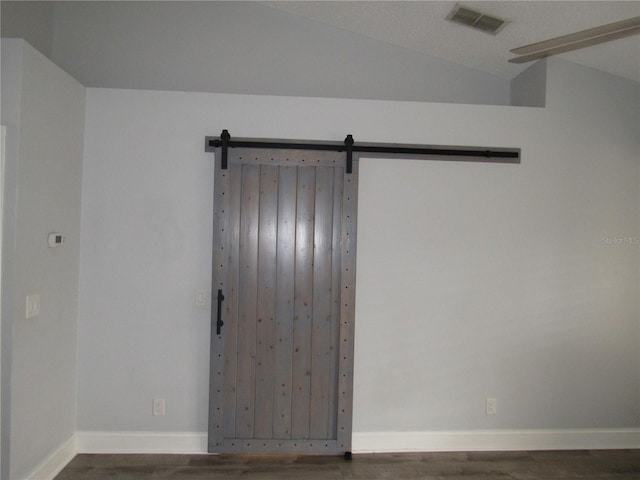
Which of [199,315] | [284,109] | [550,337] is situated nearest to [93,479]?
[199,315]

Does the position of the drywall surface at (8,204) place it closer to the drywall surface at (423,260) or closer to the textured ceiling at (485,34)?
the drywall surface at (423,260)

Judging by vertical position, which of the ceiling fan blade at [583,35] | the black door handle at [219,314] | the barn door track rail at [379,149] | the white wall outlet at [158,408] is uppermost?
the ceiling fan blade at [583,35]

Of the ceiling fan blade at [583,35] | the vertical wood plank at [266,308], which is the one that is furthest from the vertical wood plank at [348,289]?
the ceiling fan blade at [583,35]

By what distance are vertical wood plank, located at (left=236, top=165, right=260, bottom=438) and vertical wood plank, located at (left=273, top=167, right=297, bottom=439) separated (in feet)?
0.52

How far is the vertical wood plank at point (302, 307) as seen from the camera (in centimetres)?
280

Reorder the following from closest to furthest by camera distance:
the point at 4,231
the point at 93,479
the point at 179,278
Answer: the point at 4,231
the point at 93,479
the point at 179,278

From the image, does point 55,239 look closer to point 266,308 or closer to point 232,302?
point 232,302

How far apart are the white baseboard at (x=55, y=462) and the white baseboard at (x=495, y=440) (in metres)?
1.88

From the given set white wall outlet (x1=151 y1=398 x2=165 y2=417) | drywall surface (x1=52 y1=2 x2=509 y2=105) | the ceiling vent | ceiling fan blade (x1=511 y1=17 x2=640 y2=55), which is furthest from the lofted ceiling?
Result: white wall outlet (x1=151 y1=398 x2=165 y2=417)

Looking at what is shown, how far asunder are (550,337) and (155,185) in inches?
119

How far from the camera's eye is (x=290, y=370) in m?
2.79

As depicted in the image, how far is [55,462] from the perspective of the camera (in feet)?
8.13

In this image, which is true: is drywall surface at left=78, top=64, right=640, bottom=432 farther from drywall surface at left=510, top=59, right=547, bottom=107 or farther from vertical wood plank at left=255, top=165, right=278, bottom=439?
vertical wood plank at left=255, top=165, right=278, bottom=439

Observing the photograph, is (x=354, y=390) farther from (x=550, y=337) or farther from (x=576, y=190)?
(x=576, y=190)
